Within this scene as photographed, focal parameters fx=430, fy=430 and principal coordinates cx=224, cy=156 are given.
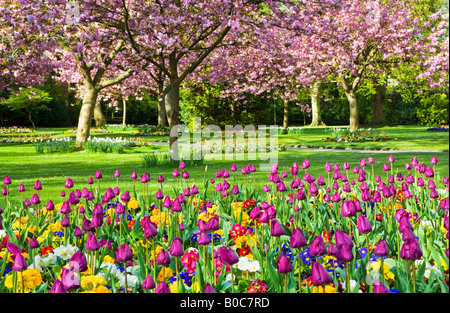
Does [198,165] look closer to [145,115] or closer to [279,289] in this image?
[279,289]

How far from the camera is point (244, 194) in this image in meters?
4.30

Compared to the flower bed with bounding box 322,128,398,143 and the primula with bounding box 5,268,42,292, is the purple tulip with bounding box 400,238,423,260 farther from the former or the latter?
the flower bed with bounding box 322,128,398,143

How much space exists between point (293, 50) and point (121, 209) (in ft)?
56.2

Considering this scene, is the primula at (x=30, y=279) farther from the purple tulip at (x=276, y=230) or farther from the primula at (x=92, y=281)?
the purple tulip at (x=276, y=230)

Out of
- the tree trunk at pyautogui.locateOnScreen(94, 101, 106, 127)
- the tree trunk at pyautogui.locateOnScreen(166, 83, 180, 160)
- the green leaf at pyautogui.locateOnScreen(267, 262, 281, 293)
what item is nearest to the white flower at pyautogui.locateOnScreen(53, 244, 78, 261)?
the green leaf at pyautogui.locateOnScreen(267, 262, 281, 293)

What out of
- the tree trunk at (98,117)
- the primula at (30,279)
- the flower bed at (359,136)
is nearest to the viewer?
the primula at (30,279)

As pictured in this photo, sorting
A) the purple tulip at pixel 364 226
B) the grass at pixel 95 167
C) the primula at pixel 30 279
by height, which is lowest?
the grass at pixel 95 167

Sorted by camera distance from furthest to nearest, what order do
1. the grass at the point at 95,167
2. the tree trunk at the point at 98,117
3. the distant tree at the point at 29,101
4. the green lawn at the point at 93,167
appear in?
the tree trunk at the point at 98,117 < the distant tree at the point at 29,101 < the green lawn at the point at 93,167 < the grass at the point at 95,167

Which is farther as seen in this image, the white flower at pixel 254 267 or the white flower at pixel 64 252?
the white flower at pixel 64 252

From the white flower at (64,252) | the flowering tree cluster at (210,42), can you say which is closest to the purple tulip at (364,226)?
the white flower at (64,252)

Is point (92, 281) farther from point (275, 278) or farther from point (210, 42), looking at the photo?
point (210, 42)

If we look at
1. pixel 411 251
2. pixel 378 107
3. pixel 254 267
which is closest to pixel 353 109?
pixel 378 107

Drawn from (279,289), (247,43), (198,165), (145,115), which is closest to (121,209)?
(279,289)

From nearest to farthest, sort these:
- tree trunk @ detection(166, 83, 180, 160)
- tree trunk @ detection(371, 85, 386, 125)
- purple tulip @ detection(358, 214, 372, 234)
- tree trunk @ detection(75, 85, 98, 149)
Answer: purple tulip @ detection(358, 214, 372, 234) < tree trunk @ detection(166, 83, 180, 160) < tree trunk @ detection(75, 85, 98, 149) < tree trunk @ detection(371, 85, 386, 125)
